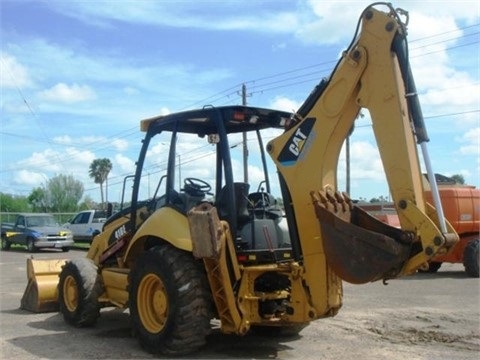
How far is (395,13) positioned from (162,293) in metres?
3.84

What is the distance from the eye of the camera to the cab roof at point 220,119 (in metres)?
7.09

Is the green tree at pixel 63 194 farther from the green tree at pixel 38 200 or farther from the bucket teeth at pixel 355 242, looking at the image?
the bucket teeth at pixel 355 242

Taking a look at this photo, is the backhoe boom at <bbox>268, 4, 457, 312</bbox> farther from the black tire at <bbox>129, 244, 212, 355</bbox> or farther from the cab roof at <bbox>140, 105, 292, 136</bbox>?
the black tire at <bbox>129, 244, 212, 355</bbox>

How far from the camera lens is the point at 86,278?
846 cm

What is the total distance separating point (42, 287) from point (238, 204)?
421cm

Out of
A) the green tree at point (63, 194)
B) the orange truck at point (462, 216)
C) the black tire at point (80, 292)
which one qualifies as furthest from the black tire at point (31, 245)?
the green tree at point (63, 194)

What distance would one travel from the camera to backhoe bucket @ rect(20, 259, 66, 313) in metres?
9.55

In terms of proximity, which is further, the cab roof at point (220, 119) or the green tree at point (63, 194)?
the green tree at point (63, 194)

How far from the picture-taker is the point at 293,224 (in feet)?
21.8

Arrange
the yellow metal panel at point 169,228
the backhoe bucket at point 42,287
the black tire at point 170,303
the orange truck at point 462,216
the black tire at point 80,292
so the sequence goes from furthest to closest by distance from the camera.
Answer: the orange truck at point 462,216
the backhoe bucket at point 42,287
the black tire at point 80,292
the yellow metal panel at point 169,228
the black tire at point 170,303

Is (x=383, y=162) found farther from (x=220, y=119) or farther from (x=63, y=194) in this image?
(x=63, y=194)

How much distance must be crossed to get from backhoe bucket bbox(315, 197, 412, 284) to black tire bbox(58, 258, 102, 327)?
12.3 ft

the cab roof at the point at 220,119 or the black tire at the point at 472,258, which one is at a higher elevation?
the cab roof at the point at 220,119

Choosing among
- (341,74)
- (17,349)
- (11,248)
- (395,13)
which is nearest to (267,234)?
(341,74)
